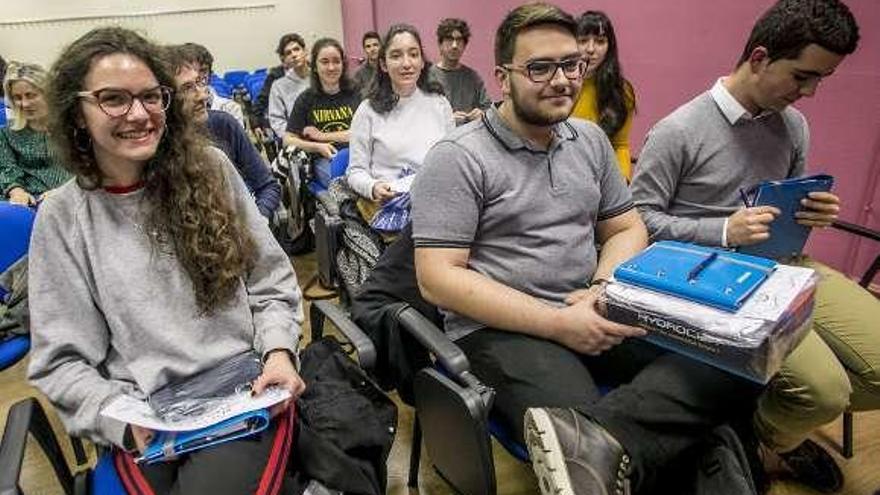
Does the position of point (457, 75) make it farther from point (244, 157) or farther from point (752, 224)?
point (752, 224)

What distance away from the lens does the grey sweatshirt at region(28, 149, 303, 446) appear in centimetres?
106

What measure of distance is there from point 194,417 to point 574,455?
66 cm

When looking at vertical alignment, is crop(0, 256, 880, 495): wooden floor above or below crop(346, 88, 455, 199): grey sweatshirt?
below

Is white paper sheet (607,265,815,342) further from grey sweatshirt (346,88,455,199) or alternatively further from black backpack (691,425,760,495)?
grey sweatshirt (346,88,455,199)

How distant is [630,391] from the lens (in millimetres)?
1067

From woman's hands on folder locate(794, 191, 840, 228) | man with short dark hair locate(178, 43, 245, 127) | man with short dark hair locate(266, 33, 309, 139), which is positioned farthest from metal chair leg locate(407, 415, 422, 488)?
man with short dark hair locate(266, 33, 309, 139)

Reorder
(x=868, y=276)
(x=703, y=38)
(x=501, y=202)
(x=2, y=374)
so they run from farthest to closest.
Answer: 1. (x=703, y=38)
2. (x=2, y=374)
3. (x=868, y=276)
4. (x=501, y=202)

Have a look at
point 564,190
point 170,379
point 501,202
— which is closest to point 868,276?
point 564,190

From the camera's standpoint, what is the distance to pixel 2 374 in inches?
89.3

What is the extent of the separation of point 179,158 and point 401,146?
1347 mm

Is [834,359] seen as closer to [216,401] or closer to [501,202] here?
[501,202]

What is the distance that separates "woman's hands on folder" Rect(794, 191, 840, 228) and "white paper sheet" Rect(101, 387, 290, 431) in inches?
50.8

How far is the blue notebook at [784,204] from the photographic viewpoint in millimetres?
1366

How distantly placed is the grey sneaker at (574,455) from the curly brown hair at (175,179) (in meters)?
0.69
